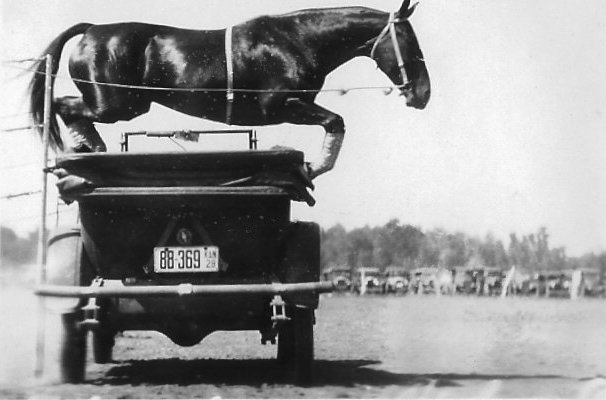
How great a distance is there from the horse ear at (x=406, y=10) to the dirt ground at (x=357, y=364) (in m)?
3.17

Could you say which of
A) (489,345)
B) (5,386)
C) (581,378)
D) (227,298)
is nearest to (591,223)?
(489,345)

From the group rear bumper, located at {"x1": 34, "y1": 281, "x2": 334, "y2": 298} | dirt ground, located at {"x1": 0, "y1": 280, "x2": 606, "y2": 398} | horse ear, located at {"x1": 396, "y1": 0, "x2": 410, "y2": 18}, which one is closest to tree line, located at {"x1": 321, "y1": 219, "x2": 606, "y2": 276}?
dirt ground, located at {"x1": 0, "y1": 280, "x2": 606, "y2": 398}

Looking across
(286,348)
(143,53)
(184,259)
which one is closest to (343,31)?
(143,53)

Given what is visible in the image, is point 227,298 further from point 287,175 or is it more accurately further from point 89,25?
point 89,25

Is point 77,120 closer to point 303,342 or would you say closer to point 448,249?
point 303,342

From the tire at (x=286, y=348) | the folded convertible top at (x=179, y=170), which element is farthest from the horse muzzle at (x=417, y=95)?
the folded convertible top at (x=179, y=170)

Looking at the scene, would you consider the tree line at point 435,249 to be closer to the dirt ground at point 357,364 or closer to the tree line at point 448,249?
the tree line at point 448,249

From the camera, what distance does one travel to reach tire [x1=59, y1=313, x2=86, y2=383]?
5.96 meters

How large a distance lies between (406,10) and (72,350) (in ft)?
14.2

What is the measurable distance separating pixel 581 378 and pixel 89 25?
5.58m

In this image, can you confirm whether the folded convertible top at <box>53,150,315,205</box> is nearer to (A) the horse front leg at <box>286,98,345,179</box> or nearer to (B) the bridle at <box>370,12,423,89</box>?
(A) the horse front leg at <box>286,98,345,179</box>

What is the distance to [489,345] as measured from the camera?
8.86 m

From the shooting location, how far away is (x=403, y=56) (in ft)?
27.0

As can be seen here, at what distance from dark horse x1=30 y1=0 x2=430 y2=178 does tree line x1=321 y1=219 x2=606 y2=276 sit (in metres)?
1.74
